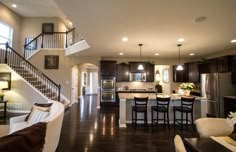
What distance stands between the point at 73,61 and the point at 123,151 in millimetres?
6510

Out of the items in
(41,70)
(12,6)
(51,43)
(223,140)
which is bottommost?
(223,140)

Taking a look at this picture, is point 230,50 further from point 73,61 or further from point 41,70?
point 41,70

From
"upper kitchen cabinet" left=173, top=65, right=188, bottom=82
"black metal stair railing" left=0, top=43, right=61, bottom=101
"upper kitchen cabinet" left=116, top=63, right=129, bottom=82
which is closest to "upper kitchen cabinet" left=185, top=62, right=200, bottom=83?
"upper kitchen cabinet" left=173, top=65, right=188, bottom=82

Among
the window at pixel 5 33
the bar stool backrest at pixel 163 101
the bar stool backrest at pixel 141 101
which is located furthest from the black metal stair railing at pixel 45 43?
the bar stool backrest at pixel 163 101

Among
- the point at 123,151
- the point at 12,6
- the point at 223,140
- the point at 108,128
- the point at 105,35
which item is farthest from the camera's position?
the point at 12,6

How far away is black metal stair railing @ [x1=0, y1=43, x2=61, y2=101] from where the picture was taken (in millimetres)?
7441

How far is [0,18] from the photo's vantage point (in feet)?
25.3

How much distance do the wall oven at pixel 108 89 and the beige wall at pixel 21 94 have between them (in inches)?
120

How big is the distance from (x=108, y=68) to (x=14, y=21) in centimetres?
588

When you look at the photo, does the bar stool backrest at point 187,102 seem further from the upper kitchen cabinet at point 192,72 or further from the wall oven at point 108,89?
the wall oven at point 108,89

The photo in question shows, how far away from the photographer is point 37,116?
365 cm

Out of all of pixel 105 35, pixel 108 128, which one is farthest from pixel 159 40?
pixel 108 128

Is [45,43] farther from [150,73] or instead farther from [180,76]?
[180,76]

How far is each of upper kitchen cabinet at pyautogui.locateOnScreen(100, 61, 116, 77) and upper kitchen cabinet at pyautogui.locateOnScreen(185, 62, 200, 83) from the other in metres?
3.99
